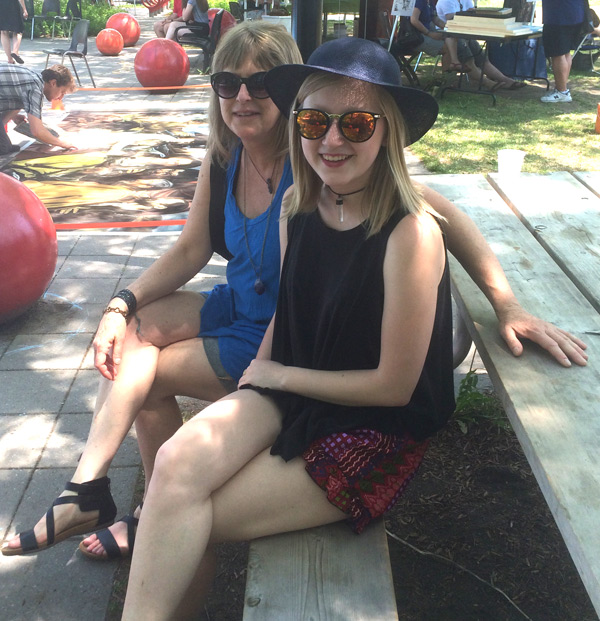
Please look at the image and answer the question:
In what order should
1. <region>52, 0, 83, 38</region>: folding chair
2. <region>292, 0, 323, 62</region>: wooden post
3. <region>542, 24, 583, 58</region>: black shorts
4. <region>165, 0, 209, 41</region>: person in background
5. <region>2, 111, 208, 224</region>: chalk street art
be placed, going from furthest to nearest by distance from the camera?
1. <region>52, 0, 83, 38</region>: folding chair
2. <region>165, 0, 209, 41</region>: person in background
3. <region>542, 24, 583, 58</region>: black shorts
4. <region>2, 111, 208, 224</region>: chalk street art
5. <region>292, 0, 323, 62</region>: wooden post

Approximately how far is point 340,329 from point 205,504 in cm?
55

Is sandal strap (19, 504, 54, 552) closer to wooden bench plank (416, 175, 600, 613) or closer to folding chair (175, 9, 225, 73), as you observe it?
wooden bench plank (416, 175, 600, 613)

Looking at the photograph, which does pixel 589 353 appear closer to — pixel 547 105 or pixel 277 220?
pixel 277 220

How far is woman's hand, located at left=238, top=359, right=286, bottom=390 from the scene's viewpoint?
202 centimetres

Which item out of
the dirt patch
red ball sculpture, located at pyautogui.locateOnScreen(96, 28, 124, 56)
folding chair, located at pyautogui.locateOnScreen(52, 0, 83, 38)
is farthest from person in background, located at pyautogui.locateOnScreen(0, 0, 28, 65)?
the dirt patch

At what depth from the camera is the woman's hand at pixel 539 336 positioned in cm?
188

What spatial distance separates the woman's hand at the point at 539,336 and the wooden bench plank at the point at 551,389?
2cm

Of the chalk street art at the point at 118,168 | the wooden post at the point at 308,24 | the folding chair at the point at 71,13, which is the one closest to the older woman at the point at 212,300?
the wooden post at the point at 308,24

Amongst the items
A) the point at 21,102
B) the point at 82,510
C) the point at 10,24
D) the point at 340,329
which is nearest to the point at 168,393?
the point at 82,510

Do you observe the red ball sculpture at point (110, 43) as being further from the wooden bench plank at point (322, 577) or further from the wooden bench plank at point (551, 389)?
the wooden bench plank at point (322, 577)

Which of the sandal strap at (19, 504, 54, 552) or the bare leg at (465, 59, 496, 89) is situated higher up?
the sandal strap at (19, 504, 54, 552)

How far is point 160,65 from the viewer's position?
420 inches

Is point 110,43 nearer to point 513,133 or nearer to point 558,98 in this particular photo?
point 558,98

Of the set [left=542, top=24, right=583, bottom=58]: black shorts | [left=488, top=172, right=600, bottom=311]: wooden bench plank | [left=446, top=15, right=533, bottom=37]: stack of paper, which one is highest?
[left=488, top=172, right=600, bottom=311]: wooden bench plank
